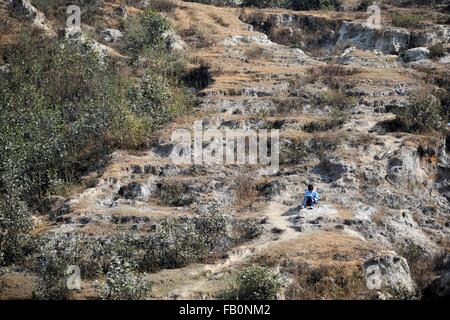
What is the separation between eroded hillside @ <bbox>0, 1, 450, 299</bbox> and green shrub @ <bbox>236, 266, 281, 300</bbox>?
1.10ft

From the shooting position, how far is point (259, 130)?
102ft

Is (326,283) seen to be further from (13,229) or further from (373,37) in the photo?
(373,37)

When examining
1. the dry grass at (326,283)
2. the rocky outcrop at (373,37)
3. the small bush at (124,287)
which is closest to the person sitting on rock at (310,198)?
the dry grass at (326,283)

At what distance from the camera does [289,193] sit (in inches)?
992

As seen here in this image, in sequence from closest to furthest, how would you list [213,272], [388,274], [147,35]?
[388,274], [213,272], [147,35]

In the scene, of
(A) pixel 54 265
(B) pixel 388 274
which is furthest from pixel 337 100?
(A) pixel 54 265

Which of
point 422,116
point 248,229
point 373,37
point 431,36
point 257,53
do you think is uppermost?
point 431,36

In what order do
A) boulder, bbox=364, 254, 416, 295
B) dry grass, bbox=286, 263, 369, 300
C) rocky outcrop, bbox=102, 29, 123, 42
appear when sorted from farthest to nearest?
rocky outcrop, bbox=102, 29, 123, 42
boulder, bbox=364, 254, 416, 295
dry grass, bbox=286, 263, 369, 300

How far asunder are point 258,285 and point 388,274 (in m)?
4.60

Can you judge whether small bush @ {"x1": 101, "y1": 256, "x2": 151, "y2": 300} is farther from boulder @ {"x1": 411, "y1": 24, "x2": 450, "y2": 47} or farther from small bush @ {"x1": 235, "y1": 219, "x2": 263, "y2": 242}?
boulder @ {"x1": 411, "y1": 24, "x2": 450, "y2": 47}

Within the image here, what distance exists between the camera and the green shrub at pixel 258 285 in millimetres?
15320

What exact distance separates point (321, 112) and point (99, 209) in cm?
1640

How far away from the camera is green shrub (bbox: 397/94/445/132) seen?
29.9 m

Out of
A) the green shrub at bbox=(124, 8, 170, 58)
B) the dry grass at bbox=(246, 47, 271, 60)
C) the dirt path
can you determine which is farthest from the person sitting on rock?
the green shrub at bbox=(124, 8, 170, 58)
